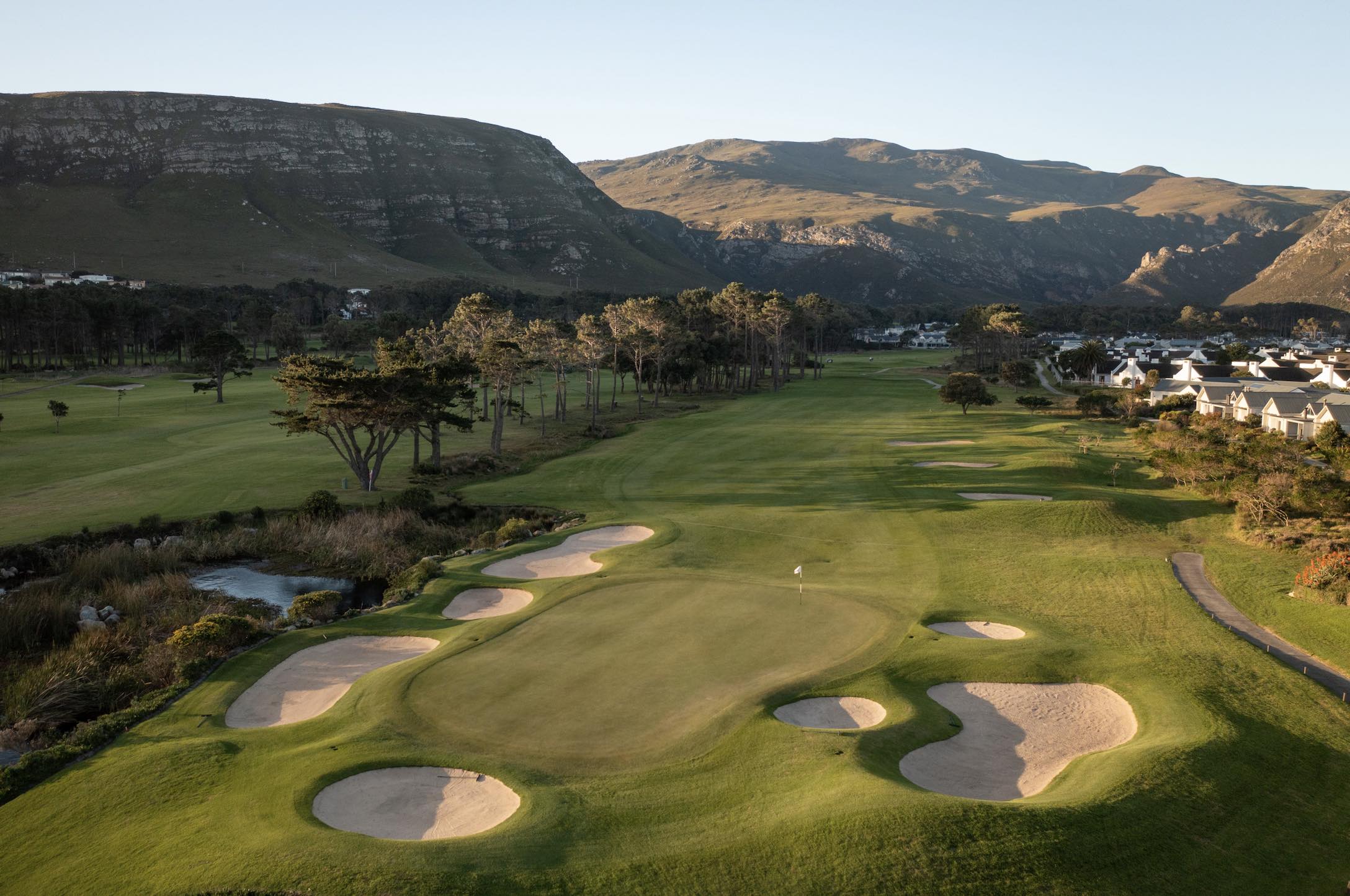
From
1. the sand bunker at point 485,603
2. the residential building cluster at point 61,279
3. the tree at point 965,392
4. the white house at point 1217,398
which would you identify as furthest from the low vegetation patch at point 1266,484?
the residential building cluster at point 61,279

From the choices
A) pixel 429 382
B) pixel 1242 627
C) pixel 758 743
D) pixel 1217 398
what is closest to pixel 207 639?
pixel 758 743

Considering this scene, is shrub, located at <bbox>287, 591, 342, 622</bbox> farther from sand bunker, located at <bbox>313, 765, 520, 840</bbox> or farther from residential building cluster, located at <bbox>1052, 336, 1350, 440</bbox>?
residential building cluster, located at <bbox>1052, 336, 1350, 440</bbox>

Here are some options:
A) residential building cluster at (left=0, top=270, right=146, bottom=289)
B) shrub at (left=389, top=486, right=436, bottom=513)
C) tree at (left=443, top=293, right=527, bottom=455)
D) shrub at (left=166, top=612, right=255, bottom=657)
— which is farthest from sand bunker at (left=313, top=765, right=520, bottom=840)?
residential building cluster at (left=0, top=270, right=146, bottom=289)

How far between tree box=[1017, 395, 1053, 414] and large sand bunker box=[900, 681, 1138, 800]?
233ft

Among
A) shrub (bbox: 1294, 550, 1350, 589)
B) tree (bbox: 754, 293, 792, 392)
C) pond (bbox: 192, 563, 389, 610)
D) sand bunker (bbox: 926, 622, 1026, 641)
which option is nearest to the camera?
sand bunker (bbox: 926, 622, 1026, 641)

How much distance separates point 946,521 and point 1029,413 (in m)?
51.8

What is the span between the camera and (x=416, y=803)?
14664mm

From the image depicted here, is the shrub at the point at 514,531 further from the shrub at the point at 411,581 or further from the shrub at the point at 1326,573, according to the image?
the shrub at the point at 1326,573

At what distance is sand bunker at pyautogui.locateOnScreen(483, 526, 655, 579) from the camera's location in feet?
101

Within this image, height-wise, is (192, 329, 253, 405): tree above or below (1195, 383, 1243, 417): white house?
above

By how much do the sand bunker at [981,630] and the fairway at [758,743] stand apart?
0.19m

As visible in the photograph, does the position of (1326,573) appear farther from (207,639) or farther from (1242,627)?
(207,639)

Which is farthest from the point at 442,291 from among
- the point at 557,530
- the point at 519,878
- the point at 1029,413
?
the point at 519,878

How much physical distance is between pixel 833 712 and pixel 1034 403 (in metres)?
75.7
